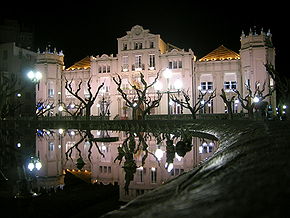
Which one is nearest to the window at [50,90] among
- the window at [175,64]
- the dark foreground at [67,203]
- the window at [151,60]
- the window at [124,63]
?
the window at [124,63]

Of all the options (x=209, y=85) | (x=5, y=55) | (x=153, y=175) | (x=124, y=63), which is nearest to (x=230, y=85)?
(x=209, y=85)

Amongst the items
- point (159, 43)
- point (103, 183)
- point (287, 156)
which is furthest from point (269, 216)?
point (159, 43)

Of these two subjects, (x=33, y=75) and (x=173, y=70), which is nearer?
(x=33, y=75)

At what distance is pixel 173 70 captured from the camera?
54562 mm

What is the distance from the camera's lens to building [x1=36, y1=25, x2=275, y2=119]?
50.7 m

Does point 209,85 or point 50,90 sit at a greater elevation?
point 50,90

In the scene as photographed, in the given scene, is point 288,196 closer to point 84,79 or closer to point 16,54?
point 84,79

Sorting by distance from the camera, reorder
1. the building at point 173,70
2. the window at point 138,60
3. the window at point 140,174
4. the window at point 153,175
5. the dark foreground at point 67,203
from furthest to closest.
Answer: the window at point 138,60, the building at point 173,70, the window at point 140,174, the window at point 153,175, the dark foreground at point 67,203

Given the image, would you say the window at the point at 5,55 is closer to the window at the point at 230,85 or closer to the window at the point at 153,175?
the window at the point at 230,85

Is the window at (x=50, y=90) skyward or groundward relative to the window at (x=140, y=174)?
skyward

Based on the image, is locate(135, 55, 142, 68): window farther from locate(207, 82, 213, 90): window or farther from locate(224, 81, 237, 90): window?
locate(224, 81, 237, 90): window

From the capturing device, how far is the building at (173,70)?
50656 mm

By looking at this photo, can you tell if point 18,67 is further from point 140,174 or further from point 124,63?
point 140,174

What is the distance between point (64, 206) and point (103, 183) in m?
2.16
